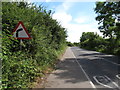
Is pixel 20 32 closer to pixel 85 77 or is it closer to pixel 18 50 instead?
pixel 18 50

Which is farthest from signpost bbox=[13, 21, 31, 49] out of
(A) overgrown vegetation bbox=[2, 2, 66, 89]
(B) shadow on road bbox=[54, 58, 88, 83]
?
(B) shadow on road bbox=[54, 58, 88, 83]

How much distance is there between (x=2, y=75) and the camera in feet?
13.2

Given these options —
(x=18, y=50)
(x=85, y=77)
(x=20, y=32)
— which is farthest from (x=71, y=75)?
(x=20, y=32)

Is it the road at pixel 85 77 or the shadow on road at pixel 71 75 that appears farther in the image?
the shadow on road at pixel 71 75

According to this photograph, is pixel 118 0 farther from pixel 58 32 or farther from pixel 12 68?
pixel 12 68

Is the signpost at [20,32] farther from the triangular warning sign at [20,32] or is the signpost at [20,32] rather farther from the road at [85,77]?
the road at [85,77]

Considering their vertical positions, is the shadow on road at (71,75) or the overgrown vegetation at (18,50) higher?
the overgrown vegetation at (18,50)

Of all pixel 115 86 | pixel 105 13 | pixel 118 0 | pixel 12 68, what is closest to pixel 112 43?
pixel 105 13

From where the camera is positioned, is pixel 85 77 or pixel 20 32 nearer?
pixel 20 32

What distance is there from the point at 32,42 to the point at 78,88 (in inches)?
117

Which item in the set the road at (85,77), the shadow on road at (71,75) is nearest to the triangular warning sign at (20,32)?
the road at (85,77)

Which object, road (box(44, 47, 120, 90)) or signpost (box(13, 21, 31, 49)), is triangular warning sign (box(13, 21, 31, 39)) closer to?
signpost (box(13, 21, 31, 49))

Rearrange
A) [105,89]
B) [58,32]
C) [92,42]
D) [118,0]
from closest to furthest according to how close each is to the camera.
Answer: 1. [105,89]
2. [58,32]
3. [118,0]
4. [92,42]

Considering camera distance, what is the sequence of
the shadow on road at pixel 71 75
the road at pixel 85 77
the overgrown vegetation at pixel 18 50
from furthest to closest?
the shadow on road at pixel 71 75
the road at pixel 85 77
the overgrown vegetation at pixel 18 50
